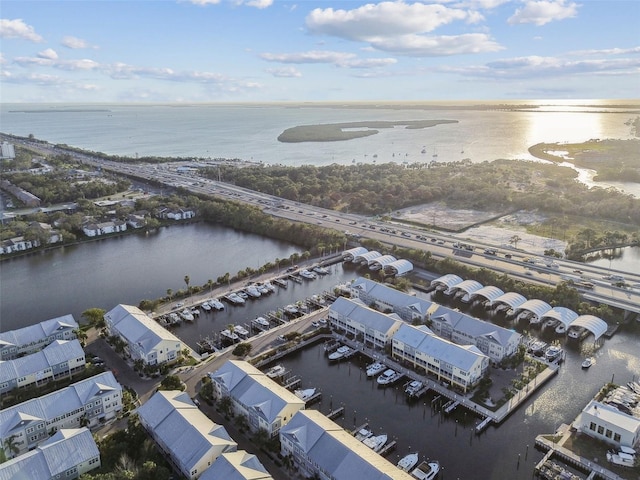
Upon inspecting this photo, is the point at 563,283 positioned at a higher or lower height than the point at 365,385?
higher

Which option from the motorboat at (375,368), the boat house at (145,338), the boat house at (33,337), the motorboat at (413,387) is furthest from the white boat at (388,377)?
the boat house at (33,337)

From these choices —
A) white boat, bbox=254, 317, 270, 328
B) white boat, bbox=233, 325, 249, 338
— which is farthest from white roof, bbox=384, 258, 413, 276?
white boat, bbox=233, 325, 249, 338

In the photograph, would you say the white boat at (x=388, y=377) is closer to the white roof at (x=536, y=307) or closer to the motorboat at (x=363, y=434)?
the motorboat at (x=363, y=434)

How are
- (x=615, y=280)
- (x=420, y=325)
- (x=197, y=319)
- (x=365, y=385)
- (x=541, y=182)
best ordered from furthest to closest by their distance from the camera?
(x=541, y=182)
(x=615, y=280)
(x=197, y=319)
(x=420, y=325)
(x=365, y=385)

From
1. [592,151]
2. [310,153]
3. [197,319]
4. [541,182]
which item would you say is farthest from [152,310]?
[592,151]

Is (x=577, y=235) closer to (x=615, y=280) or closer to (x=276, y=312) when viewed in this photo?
(x=615, y=280)

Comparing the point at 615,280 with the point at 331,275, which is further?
the point at 331,275

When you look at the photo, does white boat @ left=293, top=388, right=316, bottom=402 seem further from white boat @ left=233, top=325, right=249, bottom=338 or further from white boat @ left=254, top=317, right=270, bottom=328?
white boat @ left=254, top=317, right=270, bottom=328
